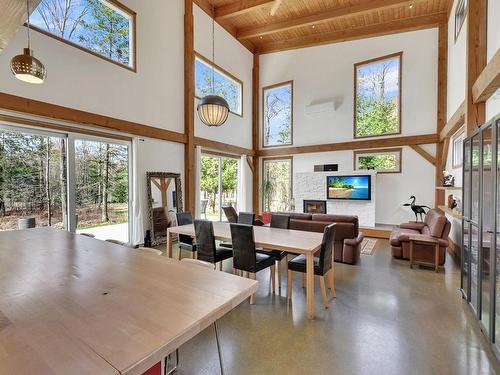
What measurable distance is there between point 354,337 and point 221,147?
6220mm

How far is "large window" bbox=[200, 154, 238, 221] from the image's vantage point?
758 cm

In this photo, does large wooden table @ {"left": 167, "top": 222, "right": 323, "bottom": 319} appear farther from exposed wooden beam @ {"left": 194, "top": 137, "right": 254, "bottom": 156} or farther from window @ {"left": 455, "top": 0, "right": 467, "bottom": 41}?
window @ {"left": 455, "top": 0, "right": 467, "bottom": 41}

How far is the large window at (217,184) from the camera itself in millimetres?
7582

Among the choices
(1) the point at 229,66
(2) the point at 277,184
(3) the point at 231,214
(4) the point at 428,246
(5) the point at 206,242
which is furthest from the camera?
(2) the point at 277,184

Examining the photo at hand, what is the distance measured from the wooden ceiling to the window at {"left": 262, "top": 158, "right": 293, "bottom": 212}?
398 cm

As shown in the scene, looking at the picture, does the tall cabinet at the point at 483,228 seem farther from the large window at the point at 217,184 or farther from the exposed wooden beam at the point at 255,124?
the exposed wooden beam at the point at 255,124

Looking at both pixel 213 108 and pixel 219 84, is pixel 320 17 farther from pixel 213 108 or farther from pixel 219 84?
pixel 213 108

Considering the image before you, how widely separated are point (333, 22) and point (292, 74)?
1.86m

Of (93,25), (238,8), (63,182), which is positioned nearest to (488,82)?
(238,8)

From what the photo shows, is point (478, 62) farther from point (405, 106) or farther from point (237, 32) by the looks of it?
point (237, 32)

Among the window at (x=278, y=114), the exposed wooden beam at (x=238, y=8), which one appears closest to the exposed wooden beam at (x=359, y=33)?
the window at (x=278, y=114)

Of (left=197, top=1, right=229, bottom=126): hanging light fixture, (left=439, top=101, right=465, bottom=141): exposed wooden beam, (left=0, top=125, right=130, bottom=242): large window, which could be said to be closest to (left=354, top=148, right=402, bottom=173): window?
(left=439, top=101, right=465, bottom=141): exposed wooden beam

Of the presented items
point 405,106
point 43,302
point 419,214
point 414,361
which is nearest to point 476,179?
point 414,361

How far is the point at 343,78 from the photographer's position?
26.0ft
